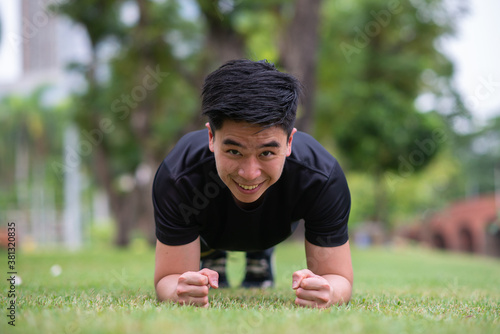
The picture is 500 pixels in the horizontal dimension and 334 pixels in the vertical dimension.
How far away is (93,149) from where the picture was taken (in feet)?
70.7

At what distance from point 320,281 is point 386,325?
661mm

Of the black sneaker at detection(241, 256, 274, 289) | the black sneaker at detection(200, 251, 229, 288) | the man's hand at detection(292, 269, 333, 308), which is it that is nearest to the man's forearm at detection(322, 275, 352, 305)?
the man's hand at detection(292, 269, 333, 308)

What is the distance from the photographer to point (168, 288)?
3.00m

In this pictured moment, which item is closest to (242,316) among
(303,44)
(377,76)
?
(303,44)

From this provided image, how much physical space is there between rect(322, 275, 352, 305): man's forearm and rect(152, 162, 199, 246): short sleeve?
926 millimetres

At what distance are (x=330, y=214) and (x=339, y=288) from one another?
461 millimetres

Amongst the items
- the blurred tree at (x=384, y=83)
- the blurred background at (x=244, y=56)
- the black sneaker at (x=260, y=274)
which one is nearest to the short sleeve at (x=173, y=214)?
the black sneaker at (x=260, y=274)

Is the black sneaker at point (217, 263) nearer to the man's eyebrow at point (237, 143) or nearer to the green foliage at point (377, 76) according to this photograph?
the man's eyebrow at point (237, 143)

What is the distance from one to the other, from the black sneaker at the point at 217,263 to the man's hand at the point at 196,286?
5.38 feet

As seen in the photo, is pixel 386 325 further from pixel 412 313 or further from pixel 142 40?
pixel 142 40

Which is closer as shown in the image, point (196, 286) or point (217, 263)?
point (196, 286)

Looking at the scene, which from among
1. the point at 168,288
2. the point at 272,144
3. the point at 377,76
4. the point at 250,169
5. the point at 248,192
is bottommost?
the point at 168,288

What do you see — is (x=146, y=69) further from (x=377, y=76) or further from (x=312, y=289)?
(x=312, y=289)

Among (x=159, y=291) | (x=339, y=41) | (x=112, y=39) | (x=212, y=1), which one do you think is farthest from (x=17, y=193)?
(x=159, y=291)
